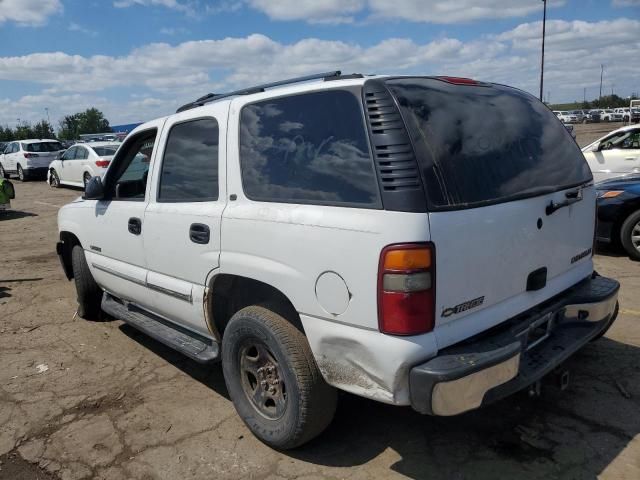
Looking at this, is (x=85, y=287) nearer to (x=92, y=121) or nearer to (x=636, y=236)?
(x=636, y=236)

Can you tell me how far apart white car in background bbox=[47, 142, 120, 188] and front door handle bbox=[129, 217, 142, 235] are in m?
13.0

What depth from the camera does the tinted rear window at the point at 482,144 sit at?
246 centimetres

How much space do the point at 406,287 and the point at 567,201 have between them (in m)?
1.26

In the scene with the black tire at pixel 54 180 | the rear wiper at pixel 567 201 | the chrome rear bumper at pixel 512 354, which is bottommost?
the black tire at pixel 54 180

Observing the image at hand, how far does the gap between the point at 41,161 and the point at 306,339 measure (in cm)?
2292

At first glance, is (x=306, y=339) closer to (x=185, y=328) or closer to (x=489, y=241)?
(x=489, y=241)

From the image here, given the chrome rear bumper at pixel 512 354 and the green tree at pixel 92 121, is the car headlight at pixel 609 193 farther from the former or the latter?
the green tree at pixel 92 121

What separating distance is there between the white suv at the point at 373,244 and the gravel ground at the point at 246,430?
284mm

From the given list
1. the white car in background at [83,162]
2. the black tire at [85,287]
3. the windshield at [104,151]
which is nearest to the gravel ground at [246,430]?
the black tire at [85,287]

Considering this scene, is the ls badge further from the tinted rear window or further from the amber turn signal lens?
the tinted rear window

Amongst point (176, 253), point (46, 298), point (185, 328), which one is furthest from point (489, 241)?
point (46, 298)

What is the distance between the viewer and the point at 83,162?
17.1 meters

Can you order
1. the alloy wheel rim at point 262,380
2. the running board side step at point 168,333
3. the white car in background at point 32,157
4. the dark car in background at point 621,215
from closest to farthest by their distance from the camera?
the alloy wheel rim at point 262,380 → the running board side step at point 168,333 → the dark car in background at point 621,215 → the white car in background at point 32,157

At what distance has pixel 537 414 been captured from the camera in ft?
10.7
